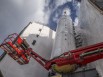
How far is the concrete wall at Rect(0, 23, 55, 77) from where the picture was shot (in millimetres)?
19828

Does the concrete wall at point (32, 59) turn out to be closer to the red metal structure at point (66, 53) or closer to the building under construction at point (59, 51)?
the building under construction at point (59, 51)

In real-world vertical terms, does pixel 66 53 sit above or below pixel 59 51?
above

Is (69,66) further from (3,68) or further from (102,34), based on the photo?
(3,68)

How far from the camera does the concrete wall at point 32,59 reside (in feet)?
65.1

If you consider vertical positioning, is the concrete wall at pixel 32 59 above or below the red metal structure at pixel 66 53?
below

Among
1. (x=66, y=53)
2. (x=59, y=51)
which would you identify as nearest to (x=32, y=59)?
(x=59, y=51)

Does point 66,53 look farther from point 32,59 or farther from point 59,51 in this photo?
point 32,59

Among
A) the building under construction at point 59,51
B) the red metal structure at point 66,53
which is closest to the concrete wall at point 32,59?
the building under construction at point 59,51

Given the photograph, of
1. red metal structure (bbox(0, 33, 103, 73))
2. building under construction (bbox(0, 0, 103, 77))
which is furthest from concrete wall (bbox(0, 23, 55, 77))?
red metal structure (bbox(0, 33, 103, 73))

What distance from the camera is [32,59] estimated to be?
21703mm

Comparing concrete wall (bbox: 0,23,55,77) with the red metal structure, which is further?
concrete wall (bbox: 0,23,55,77)

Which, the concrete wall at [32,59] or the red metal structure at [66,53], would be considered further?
the concrete wall at [32,59]

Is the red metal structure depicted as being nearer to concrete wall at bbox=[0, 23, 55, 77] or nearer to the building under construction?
the building under construction

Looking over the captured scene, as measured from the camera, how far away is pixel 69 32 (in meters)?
21.9
